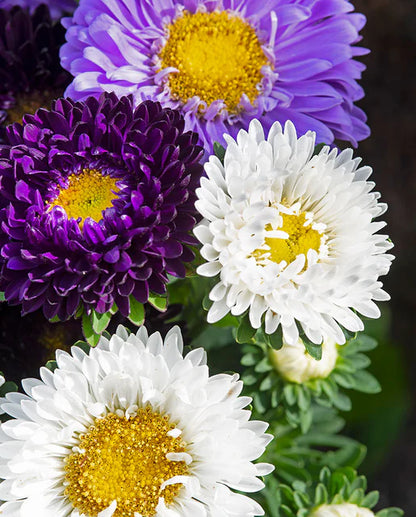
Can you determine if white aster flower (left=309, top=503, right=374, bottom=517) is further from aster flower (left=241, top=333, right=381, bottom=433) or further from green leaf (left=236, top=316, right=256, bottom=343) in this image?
green leaf (left=236, top=316, right=256, bottom=343)

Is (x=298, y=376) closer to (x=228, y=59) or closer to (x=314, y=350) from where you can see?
(x=314, y=350)

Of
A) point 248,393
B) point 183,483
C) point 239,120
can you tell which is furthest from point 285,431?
point 239,120

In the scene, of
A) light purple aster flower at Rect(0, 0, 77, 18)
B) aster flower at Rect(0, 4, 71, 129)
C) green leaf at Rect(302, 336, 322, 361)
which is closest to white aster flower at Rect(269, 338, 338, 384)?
green leaf at Rect(302, 336, 322, 361)

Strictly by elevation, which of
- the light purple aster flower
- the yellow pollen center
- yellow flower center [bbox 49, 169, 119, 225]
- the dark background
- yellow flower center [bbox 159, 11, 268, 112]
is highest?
yellow flower center [bbox 159, 11, 268, 112]

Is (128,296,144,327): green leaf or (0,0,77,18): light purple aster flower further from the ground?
(0,0,77,18): light purple aster flower

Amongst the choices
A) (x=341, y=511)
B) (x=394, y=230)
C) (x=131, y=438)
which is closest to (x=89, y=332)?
(x=131, y=438)

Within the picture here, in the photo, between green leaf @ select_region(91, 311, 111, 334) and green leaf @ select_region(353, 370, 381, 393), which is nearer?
green leaf @ select_region(91, 311, 111, 334)

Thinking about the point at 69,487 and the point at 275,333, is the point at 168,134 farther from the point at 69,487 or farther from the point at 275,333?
the point at 69,487
